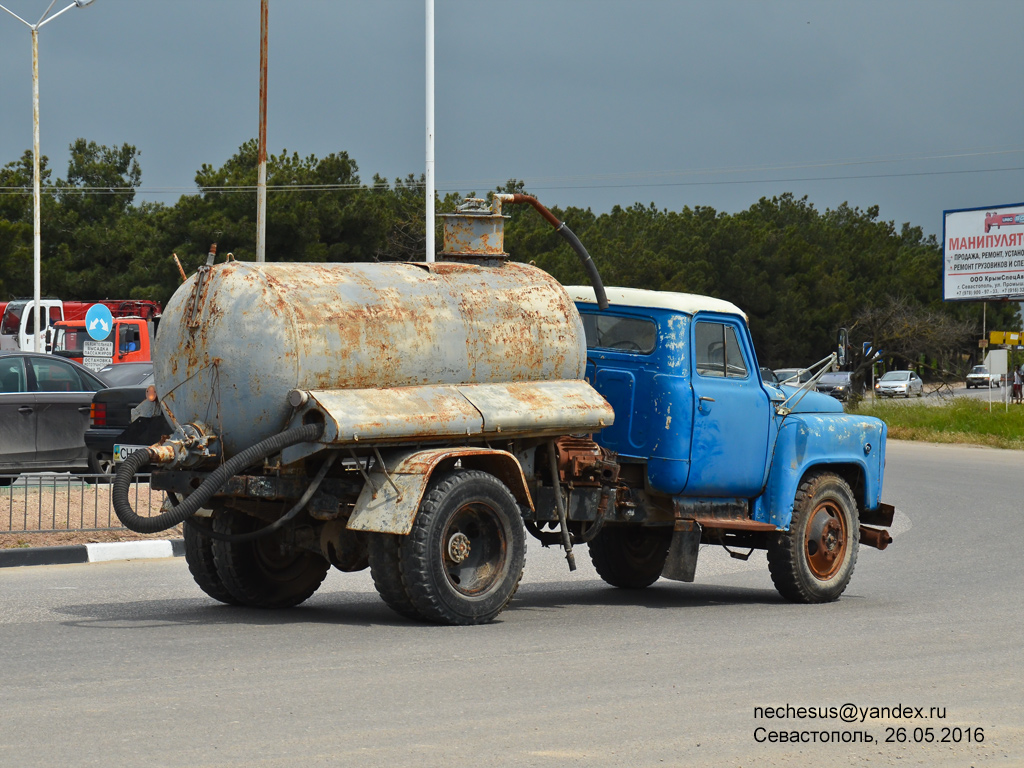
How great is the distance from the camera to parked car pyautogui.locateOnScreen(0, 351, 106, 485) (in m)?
16.4

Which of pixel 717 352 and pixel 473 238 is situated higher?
pixel 473 238

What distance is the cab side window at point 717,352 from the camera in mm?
10072

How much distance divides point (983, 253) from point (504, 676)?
1872 inches

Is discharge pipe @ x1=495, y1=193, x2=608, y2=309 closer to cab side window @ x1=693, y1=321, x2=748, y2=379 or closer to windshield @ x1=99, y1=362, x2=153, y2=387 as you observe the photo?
cab side window @ x1=693, y1=321, x2=748, y2=379

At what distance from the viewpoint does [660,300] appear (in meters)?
10.0

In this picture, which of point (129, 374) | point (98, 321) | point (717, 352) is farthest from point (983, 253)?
point (717, 352)

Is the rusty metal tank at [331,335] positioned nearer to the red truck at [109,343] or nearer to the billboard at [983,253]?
the red truck at [109,343]

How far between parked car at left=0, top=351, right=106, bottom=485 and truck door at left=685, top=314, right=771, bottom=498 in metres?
9.51

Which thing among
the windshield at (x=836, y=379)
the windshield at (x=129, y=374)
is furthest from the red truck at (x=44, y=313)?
the windshield at (x=836, y=379)

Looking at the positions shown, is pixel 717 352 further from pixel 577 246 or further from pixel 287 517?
pixel 287 517

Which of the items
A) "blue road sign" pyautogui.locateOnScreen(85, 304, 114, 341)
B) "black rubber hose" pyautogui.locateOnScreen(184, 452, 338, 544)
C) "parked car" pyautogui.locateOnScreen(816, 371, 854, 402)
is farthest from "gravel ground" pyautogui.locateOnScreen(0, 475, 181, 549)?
"parked car" pyautogui.locateOnScreen(816, 371, 854, 402)

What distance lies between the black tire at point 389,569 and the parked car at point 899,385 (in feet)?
189

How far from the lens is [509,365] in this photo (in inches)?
359

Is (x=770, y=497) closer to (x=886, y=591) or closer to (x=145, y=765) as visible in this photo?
(x=886, y=591)
